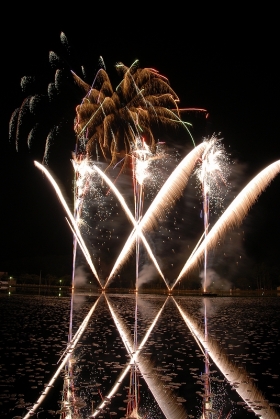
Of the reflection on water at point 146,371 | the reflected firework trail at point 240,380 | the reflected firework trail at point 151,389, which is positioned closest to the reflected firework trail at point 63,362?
the reflection on water at point 146,371

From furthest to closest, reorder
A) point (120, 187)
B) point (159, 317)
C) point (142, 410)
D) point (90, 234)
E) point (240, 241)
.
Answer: point (240, 241) → point (90, 234) → point (120, 187) → point (159, 317) → point (142, 410)

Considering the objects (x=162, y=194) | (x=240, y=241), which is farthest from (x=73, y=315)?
(x=240, y=241)

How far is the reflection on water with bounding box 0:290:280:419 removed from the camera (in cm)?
635

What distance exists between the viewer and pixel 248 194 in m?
29.2

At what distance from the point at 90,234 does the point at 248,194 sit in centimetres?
2464

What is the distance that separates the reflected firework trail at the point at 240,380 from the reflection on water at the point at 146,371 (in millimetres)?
15

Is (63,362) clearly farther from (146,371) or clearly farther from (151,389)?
(151,389)

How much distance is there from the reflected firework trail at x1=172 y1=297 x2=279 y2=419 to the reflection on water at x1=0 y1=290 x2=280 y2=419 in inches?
0.6

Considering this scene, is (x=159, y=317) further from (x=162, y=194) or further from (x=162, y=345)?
(x=162, y=194)

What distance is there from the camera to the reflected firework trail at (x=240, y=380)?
254 inches

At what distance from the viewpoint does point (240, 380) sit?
8.10 m

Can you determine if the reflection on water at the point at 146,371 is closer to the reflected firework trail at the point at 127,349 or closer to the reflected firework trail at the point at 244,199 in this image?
the reflected firework trail at the point at 127,349

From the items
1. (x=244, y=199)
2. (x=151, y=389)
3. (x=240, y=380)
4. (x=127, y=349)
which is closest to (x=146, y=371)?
(x=151, y=389)

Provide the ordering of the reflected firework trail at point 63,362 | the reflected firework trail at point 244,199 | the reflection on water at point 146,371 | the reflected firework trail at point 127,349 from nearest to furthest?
the reflected firework trail at point 63,362
the reflection on water at point 146,371
the reflected firework trail at point 127,349
the reflected firework trail at point 244,199
